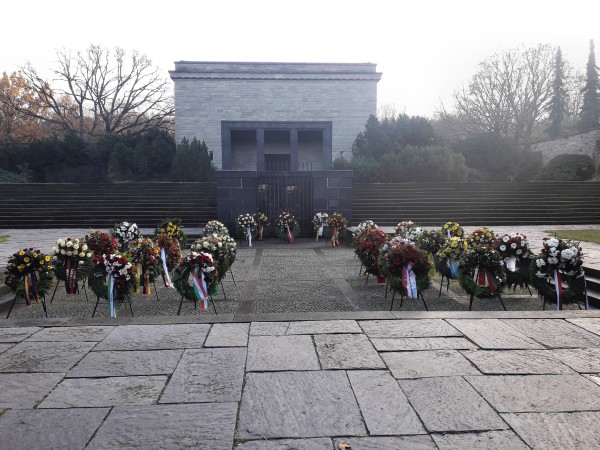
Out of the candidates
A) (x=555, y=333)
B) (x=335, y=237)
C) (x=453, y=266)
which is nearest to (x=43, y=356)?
(x=555, y=333)

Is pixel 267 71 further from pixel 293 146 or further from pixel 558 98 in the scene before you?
pixel 558 98

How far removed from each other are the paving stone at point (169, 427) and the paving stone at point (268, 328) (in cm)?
167

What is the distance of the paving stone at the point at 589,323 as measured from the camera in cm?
501

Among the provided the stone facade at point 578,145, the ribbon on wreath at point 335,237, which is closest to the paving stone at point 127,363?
the ribbon on wreath at point 335,237

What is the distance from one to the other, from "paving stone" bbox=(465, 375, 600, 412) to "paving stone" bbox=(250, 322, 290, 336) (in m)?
2.08

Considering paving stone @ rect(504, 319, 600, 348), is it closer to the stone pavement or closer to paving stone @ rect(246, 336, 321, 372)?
the stone pavement

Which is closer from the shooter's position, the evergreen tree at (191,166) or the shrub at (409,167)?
the shrub at (409,167)

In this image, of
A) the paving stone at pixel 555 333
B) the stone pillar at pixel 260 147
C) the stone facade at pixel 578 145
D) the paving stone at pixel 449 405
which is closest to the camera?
the paving stone at pixel 449 405

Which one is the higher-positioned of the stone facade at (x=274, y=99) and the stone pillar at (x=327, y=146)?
the stone facade at (x=274, y=99)

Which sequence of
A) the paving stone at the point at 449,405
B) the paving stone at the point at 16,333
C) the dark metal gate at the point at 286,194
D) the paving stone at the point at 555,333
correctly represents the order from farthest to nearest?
the dark metal gate at the point at 286,194 < the paving stone at the point at 16,333 < the paving stone at the point at 555,333 < the paving stone at the point at 449,405

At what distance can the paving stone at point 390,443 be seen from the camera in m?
2.72

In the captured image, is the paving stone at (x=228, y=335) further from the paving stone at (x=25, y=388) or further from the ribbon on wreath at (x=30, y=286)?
the ribbon on wreath at (x=30, y=286)

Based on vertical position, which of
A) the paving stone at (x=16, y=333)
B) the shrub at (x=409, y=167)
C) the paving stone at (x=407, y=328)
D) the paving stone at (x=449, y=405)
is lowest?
the paving stone at (x=16, y=333)

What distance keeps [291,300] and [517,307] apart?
11.4ft
